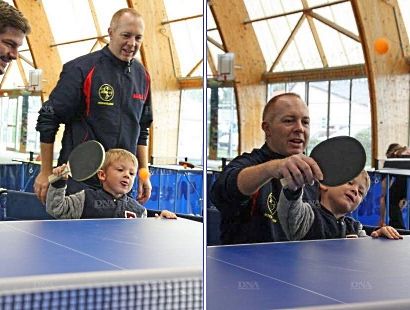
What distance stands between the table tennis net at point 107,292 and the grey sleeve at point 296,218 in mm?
406

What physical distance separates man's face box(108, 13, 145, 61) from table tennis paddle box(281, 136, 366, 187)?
70 centimetres

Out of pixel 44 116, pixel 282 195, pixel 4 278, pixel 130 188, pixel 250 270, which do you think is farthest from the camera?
pixel 130 188

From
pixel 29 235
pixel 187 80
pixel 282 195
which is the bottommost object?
pixel 29 235

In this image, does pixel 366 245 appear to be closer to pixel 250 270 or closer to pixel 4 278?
pixel 250 270

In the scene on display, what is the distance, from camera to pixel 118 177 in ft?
6.91

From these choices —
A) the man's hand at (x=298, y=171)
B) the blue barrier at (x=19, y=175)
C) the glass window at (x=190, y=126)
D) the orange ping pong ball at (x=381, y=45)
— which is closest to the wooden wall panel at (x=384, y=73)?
the orange ping pong ball at (x=381, y=45)

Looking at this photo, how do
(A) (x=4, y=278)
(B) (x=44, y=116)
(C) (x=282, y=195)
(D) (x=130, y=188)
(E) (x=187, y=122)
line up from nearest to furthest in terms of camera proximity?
(A) (x=4, y=278) → (C) (x=282, y=195) → (B) (x=44, y=116) → (D) (x=130, y=188) → (E) (x=187, y=122)

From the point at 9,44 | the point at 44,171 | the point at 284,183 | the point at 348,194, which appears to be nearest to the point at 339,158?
the point at 348,194

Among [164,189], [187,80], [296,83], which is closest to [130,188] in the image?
[164,189]

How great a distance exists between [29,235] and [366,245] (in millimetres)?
909

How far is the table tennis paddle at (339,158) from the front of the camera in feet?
5.97

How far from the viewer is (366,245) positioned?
71.4 inches

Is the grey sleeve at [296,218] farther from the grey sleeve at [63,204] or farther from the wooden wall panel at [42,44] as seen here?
the wooden wall panel at [42,44]

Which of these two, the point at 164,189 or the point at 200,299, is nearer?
the point at 200,299
